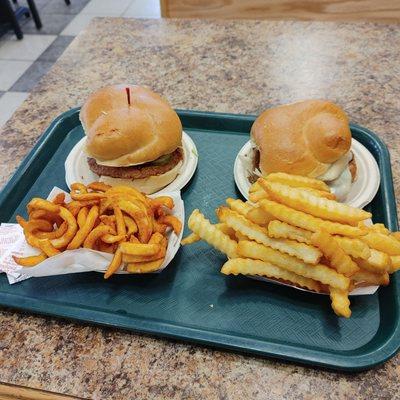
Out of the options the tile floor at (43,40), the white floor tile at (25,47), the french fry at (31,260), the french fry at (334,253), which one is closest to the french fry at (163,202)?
the french fry at (31,260)

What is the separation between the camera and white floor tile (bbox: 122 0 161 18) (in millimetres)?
4375

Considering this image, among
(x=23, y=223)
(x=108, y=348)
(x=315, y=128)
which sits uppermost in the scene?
(x=315, y=128)

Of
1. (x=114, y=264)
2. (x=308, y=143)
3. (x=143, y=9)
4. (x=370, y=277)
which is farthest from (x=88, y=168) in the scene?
(x=143, y=9)

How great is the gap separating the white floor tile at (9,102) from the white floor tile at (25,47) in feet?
1.94

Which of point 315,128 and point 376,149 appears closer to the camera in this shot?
point 315,128

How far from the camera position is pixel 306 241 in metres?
0.93

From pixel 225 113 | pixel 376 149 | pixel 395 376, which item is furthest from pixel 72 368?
pixel 376 149

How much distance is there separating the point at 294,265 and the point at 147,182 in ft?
1.93

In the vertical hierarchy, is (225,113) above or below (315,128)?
below

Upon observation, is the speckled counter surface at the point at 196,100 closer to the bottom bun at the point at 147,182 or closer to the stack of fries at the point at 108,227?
the stack of fries at the point at 108,227

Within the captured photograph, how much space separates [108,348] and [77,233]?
296 millimetres

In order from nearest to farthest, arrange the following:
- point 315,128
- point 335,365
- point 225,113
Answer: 1. point 335,365
2. point 315,128
3. point 225,113

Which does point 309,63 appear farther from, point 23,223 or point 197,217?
point 23,223

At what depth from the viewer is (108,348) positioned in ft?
3.33
